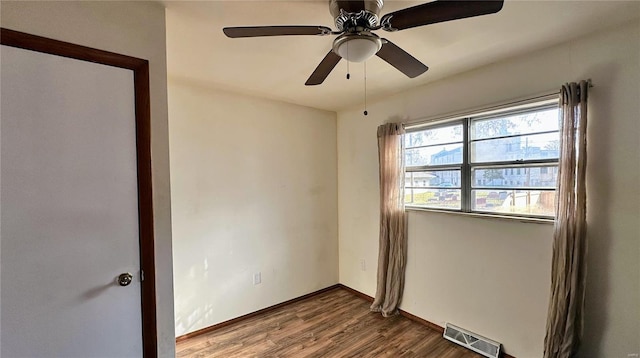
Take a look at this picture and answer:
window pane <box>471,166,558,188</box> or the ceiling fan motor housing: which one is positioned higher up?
the ceiling fan motor housing

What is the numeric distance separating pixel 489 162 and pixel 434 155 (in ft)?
1.72

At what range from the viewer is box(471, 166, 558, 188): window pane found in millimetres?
2018

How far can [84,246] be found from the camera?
4.09 feet

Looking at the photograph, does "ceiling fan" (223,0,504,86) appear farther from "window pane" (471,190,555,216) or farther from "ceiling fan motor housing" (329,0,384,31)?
"window pane" (471,190,555,216)

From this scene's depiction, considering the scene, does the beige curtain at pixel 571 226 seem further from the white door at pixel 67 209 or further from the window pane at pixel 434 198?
the white door at pixel 67 209

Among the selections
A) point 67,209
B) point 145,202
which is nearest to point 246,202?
point 145,202

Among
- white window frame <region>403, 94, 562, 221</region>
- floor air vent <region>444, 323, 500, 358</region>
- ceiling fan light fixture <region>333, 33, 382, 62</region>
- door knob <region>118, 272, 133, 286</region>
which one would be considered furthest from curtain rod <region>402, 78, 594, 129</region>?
door knob <region>118, 272, 133, 286</region>

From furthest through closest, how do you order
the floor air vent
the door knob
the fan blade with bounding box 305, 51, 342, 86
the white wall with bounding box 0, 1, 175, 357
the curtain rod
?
the floor air vent, the curtain rod, the fan blade with bounding box 305, 51, 342, 86, the door knob, the white wall with bounding box 0, 1, 175, 357

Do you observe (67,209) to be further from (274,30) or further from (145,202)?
(274,30)

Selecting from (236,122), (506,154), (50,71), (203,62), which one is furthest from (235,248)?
(506,154)

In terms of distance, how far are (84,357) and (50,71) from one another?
1.31m

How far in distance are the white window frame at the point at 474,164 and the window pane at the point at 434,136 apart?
42 mm

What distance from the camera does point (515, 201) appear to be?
218 cm

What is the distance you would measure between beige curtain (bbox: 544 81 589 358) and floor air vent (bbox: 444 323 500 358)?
42cm
